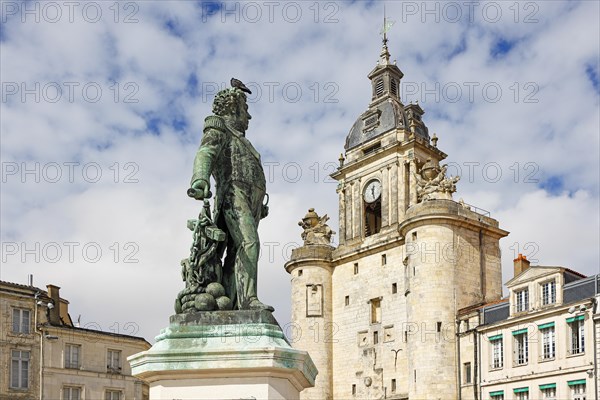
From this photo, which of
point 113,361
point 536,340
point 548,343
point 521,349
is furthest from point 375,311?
point 113,361

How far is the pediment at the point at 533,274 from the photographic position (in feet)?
144

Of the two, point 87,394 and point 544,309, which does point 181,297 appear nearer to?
point 544,309

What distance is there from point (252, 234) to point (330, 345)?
51.7 m

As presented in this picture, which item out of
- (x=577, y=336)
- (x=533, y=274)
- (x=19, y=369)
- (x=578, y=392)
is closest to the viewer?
(x=578, y=392)

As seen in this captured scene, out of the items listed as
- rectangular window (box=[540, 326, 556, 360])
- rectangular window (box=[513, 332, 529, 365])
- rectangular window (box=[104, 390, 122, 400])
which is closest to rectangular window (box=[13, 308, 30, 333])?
rectangular window (box=[104, 390, 122, 400])

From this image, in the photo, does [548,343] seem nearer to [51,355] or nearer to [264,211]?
[51,355]

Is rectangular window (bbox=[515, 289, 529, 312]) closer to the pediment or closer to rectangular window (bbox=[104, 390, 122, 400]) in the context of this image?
the pediment

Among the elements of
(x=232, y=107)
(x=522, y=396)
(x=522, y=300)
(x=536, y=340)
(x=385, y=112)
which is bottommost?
(x=522, y=396)

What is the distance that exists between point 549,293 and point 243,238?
3828cm

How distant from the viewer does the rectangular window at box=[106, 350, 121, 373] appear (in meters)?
53.6

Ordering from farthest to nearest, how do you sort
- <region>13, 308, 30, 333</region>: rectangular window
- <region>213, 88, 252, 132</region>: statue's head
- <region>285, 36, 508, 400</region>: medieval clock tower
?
<region>285, 36, 508, 400</region>: medieval clock tower → <region>13, 308, 30, 333</region>: rectangular window → <region>213, 88, 252, 132</region>: statue's head

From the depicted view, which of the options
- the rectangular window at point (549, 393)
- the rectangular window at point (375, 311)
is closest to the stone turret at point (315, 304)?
the rectangular window at point (375, 311)

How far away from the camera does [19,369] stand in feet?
164

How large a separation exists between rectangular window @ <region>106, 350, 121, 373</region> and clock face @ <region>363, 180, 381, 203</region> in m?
20.0
